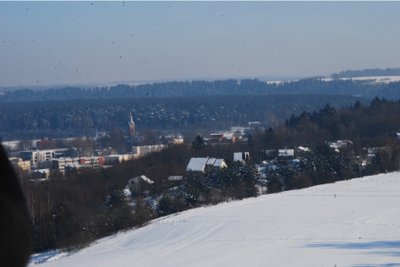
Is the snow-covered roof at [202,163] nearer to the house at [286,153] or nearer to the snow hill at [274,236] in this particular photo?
the house at [286,153]

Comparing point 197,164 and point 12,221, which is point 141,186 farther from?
point 12,221

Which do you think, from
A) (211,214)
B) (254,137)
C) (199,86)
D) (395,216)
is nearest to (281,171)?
(211,214)

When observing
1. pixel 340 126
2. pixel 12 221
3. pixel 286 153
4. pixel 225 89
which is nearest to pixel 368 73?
pixel 225 89

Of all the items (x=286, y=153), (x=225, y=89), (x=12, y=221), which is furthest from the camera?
(x=225, y=89)

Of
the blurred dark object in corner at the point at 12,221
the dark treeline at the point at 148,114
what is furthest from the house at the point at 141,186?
the dark treeline at the point at 148,114

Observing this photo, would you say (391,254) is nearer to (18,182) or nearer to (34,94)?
(18,182)

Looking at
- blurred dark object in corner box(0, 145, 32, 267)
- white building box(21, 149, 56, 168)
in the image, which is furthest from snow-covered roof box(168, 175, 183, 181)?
blurred dark object in corner box(0, 145, 32, 267)

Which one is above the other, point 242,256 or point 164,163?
point 242,256
